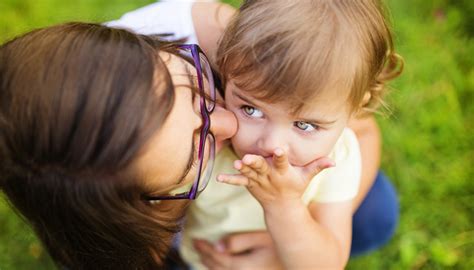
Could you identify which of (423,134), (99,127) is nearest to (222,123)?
(99,127)

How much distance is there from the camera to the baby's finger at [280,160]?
1.16 meters

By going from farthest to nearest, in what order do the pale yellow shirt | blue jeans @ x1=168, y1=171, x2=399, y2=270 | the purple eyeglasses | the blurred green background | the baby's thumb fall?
the blurred green background, blue jeans @ x1=168, y1=171, x2=399, y2=270, the pale yellow shirt, the baby's thumb, the purple eyeglasses

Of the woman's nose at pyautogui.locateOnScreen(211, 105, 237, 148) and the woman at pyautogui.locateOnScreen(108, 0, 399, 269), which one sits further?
the woman at pyautogui.locateOnScreen(108, 0, 399, 269)

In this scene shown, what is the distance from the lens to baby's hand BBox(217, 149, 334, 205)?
1181 mm

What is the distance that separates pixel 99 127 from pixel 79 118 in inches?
1.5

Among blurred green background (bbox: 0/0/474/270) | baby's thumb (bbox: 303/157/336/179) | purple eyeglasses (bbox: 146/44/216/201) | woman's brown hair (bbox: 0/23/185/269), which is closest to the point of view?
woman's brown hair (bbox: 0/23/185/269)

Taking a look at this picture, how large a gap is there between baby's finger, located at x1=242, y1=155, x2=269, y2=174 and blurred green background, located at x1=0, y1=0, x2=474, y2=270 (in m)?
0.85

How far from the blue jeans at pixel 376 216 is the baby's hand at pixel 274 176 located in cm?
57

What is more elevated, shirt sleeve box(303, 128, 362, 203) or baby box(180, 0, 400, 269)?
baby box(180, 0, 400, 269)

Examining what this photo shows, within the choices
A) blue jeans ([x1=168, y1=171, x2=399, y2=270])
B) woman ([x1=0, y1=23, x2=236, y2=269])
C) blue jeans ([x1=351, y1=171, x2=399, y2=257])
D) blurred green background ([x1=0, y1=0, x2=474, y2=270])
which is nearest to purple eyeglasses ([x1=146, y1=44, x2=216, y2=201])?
woman ([x1=0, y1=23, x2=236, y2=269])

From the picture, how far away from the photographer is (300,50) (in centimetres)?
112

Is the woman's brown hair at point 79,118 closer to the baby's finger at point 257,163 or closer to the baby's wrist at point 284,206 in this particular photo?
the baby's finger at point 257,163

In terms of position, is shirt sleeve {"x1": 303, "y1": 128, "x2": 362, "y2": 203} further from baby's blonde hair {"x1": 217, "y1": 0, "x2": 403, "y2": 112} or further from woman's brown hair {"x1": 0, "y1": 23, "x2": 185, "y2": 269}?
woman's brown hair {"x1": 0, "y1": 23, "x2": 185, "y2": 269}

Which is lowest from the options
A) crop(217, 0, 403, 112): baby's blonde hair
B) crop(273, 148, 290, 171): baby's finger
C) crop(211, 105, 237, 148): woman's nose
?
crop(273, 148, 290, 171): baby's finger
